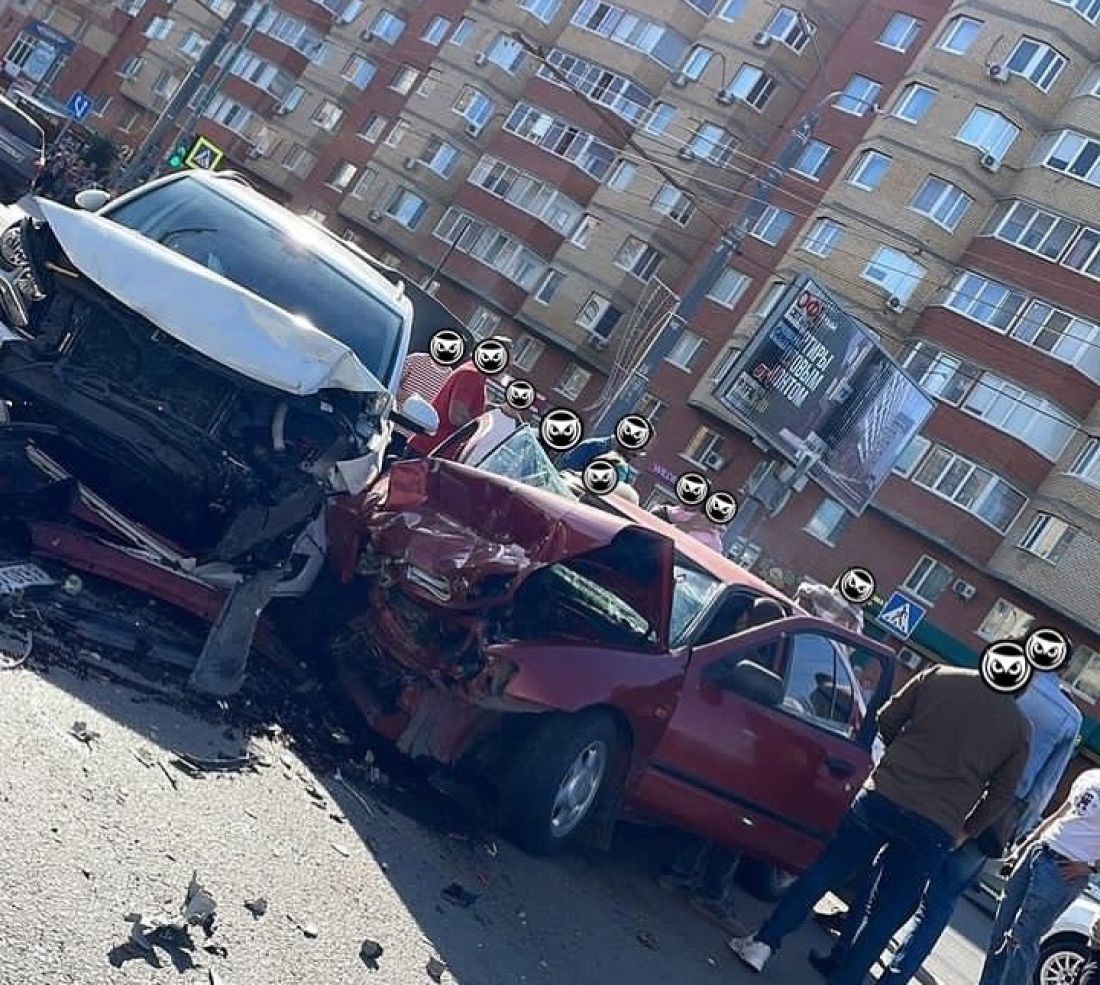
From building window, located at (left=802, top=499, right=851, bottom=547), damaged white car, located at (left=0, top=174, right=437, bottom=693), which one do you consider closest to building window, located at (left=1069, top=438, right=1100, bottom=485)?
building window, located at (left=802, top=499, right=851, bottom=547)

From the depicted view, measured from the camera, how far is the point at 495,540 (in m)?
6.52

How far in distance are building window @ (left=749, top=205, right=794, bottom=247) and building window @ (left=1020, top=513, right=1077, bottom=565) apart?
39.1 ft

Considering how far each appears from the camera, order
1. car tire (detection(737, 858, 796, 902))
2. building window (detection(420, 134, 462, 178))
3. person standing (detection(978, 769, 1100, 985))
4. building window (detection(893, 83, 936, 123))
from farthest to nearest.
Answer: building window (detection(420, 134, 462, 178)), building window (detection(893, 83, 936, 123)), car tire (detection(737, 858, 796, 902)), person standing (detection(978, 769, 1100, 985))

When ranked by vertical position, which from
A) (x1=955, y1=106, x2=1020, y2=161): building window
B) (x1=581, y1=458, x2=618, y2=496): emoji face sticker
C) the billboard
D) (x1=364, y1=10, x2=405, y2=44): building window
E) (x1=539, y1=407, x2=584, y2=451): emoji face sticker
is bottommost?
(x1=581, y1=458, x2=618, y2=496): emoji face sticker

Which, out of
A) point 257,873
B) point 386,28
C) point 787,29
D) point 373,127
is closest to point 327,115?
point 373,127

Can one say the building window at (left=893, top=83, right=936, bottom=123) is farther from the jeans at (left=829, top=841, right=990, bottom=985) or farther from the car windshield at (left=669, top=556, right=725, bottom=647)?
the jeans at (left=829, top=841, right=990, bottom=985)

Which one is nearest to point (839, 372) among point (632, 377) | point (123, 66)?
point (632, 377)

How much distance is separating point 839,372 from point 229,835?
24.0m

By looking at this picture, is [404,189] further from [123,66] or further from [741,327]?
[123,66]

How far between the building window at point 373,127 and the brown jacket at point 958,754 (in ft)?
161

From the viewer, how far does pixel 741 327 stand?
39.9 meters

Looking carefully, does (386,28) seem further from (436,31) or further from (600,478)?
(600,478)

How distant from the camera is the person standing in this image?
7.02 metres

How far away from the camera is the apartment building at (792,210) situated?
34.7 meters
